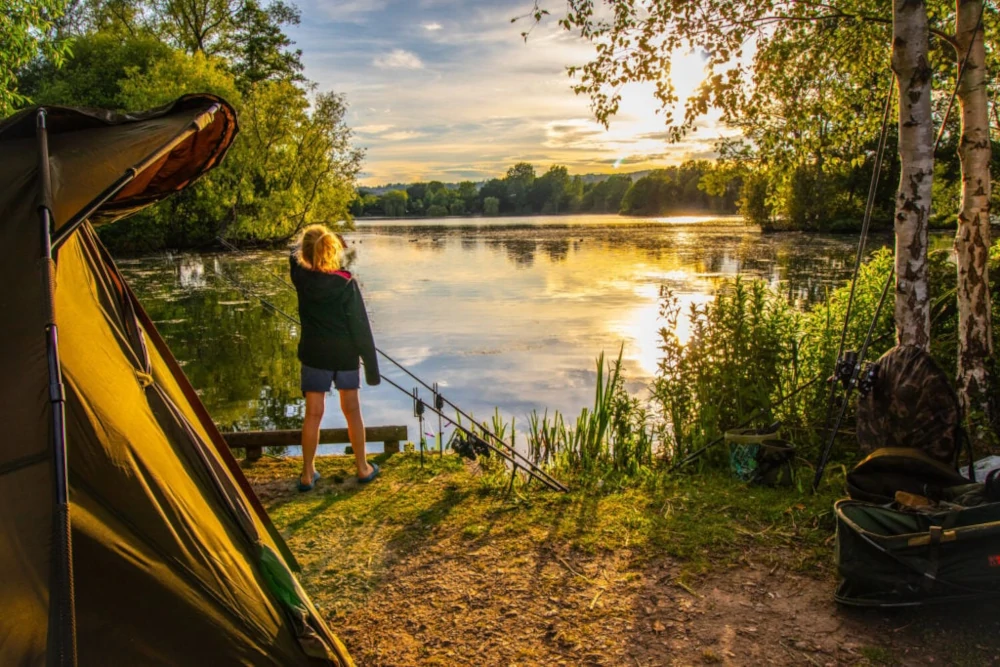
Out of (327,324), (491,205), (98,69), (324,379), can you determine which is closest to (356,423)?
(324,379)

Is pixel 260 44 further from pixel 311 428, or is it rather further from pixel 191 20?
pixel 311 428

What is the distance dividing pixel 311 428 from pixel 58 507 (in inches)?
118

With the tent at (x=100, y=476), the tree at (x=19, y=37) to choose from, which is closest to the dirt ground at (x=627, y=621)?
the tent at (x=100, y=476)

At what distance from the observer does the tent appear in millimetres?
2088

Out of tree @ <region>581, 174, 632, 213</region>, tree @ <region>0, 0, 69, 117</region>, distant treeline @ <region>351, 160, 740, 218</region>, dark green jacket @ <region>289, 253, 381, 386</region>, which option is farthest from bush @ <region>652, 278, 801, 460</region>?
tree @ <region>581, 174, 632, 213</region>

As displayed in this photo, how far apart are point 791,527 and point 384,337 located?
34.9ft

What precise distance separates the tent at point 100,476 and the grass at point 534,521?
1.04 meters

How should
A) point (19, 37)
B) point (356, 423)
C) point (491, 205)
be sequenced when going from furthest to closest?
point (491, 205)
point (19, 37)
point (356, 423)

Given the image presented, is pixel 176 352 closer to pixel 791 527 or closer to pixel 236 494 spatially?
pixel 236 494

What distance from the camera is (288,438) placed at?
18.9 feet

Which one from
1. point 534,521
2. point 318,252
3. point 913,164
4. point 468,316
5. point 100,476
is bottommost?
point 534,521

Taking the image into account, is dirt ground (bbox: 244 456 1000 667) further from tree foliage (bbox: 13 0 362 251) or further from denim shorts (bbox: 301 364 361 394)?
tree foliage (bbox: 13 0 362 251)

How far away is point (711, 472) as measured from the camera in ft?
18.8

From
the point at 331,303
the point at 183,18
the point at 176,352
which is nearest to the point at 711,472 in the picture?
the point at 331,303
